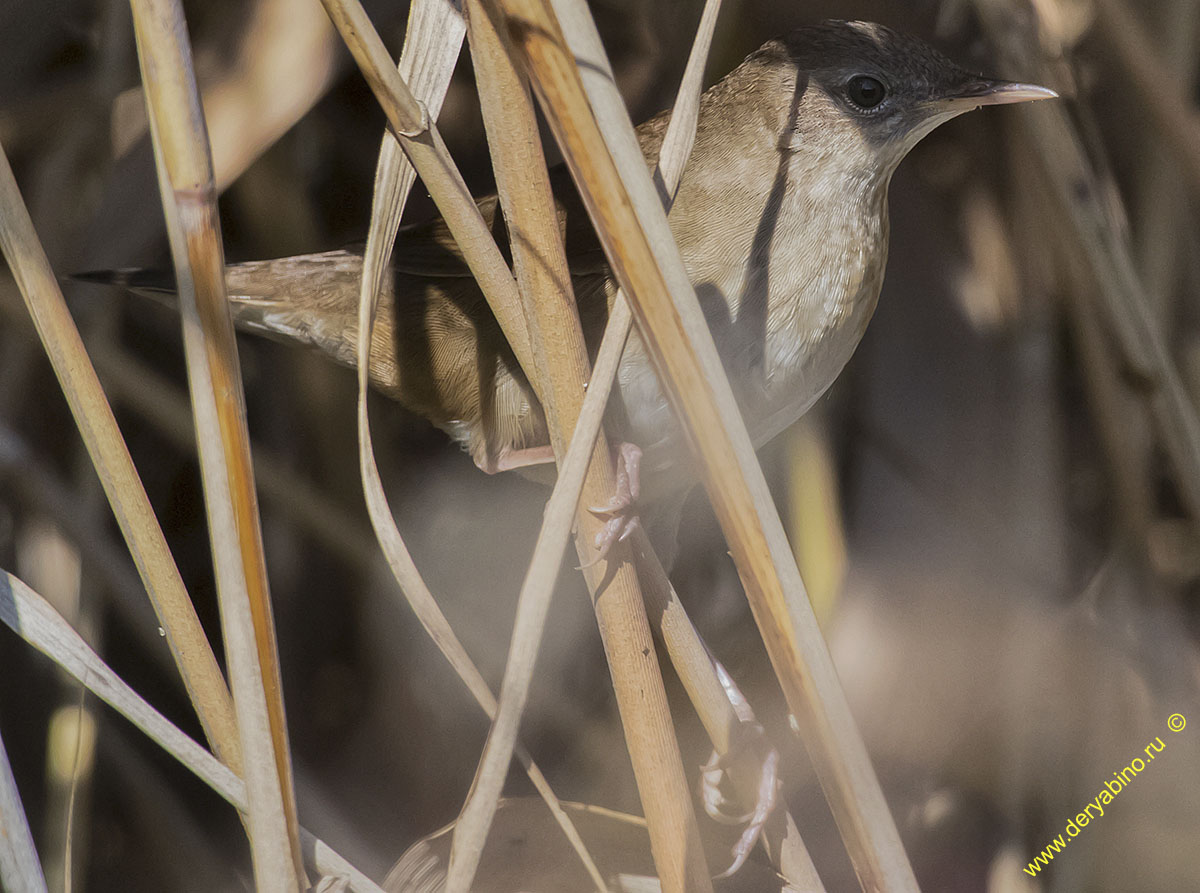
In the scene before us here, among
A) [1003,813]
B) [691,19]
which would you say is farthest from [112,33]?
[1003,813]

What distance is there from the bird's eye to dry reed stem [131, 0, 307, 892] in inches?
35.6

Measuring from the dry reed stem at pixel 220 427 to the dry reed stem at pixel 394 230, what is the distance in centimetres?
11

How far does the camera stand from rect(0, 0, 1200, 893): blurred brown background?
135cm

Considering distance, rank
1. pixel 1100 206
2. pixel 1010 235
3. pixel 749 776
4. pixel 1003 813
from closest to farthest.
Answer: pixel 749 776, pixel 1100 206, pixel 1003 813, pixel 1010 235

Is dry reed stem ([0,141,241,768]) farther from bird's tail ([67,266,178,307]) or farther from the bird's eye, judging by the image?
the bird's eye

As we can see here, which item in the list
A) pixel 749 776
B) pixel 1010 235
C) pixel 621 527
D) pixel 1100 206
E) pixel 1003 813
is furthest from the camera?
pixel 1010 235

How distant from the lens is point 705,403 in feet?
2.39

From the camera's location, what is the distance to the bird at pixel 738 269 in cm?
126

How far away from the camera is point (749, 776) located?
1.15 m

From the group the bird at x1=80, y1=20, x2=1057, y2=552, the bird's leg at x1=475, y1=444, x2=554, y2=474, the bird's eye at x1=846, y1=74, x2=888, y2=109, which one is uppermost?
the bird's eye at x1=846, y1=74, x2=888, y2=109

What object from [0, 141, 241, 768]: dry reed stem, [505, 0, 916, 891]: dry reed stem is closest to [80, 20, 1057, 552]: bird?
[505, 0, 916, 891]: dry reed stem

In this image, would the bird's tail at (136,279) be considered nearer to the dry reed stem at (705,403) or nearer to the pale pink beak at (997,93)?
the dry reed stem at (705,403)

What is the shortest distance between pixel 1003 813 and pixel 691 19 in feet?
4.66

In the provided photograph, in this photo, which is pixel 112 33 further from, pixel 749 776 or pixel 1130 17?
pixel 1130 17
